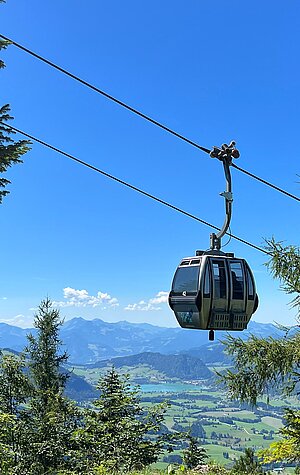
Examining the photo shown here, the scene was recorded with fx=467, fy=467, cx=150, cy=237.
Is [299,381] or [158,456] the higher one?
[299,381]

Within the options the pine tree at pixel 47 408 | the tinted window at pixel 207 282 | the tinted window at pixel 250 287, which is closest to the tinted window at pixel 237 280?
the tinted window at pixel 250 287

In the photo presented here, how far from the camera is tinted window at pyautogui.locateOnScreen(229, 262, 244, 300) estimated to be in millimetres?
5777

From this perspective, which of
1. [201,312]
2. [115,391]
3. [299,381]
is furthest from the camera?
[115,391]

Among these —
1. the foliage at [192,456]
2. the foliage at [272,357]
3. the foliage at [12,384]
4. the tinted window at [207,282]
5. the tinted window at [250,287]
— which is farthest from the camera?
the foliage at [12,384]

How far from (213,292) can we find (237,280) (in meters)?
0.42

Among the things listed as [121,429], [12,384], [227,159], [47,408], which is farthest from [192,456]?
[227,159]

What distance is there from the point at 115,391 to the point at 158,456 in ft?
9.24

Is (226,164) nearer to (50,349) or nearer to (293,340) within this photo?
(293,340)

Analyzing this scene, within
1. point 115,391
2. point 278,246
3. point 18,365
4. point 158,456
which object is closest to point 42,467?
point 18,365

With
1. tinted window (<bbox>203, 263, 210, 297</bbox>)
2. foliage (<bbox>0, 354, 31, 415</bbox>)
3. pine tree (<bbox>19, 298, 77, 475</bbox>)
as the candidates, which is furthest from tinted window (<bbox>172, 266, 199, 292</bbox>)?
foliage (<bbox>0, 354, 31, 415</bbox>)

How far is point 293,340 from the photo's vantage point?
40.4ft

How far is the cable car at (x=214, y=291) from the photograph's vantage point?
220 inches

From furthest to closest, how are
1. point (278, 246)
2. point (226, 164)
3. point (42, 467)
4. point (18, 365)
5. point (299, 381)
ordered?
point (18, 365) < point (42, 467) < point (278, 246) < point (299, 381) < point (226, 164)

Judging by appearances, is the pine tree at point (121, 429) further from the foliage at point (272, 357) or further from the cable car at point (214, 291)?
the cable car at point (214, 291)
